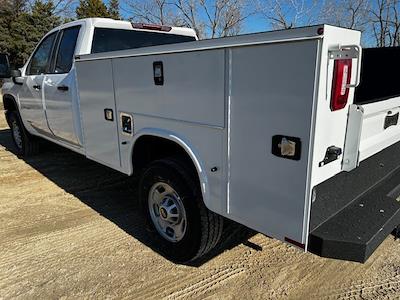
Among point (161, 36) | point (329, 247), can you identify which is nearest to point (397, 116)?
point (329, 247)

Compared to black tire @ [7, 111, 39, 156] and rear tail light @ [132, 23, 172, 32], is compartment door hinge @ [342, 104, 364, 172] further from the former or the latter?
black tire @ [7, 111, 39, 156]

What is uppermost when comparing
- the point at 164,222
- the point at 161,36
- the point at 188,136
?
the point at 161,36

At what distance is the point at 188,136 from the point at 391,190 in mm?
1524

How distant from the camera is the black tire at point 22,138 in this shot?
6.07 meters

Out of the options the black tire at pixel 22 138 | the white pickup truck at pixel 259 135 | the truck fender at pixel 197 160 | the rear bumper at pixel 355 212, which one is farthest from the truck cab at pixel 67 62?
the rear bumper at pixel 355 212

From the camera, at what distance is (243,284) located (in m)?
2.63

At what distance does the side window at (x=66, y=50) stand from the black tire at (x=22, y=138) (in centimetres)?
213

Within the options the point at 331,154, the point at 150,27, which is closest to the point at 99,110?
the point at 150,27

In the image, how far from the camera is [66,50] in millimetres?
4246

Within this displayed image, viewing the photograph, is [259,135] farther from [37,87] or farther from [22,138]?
[22,138]

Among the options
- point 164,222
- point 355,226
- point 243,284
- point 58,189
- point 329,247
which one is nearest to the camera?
point 329,247

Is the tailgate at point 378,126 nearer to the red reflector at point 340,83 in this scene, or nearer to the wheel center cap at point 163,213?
the red reflector at point 340,83

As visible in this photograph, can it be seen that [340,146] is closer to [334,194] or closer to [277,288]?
[334,194]

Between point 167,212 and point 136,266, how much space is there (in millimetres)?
518
